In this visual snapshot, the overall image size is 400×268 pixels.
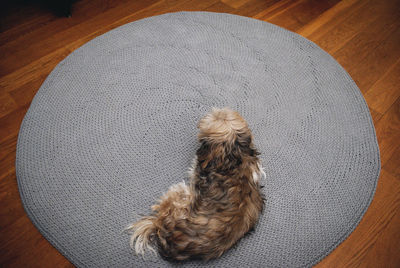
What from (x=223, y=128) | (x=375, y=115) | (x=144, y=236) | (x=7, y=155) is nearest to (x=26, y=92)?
(x=7, y=155)

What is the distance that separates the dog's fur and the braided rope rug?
198 mm

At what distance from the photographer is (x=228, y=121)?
161 centimetres

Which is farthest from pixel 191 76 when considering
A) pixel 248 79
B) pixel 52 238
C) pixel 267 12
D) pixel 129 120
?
pixel 52 238

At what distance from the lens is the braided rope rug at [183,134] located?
5.71 feet

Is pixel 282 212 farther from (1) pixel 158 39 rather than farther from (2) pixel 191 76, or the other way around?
(1) pixel 158 39

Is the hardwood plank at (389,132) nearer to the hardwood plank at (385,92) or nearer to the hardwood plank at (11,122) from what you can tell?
the hardwood plank at (385,92)

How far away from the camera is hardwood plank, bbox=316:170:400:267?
172cm

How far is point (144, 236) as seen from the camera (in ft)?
5.28

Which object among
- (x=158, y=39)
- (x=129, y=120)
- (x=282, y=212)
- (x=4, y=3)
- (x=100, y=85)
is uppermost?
(x=4, y=3)

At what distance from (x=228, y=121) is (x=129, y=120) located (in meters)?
0.94

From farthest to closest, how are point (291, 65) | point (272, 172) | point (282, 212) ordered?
1. point (291, 65)
2. point (272, 172)
3. point (282, 212)

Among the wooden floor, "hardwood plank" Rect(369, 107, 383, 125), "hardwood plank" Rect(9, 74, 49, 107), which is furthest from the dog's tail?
"hardwood plank" Rect(369, 107, 383, 125)

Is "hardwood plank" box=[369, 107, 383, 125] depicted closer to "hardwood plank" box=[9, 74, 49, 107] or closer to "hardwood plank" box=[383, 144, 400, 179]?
"hardwood plank" box=[383, 144, 400, 179]

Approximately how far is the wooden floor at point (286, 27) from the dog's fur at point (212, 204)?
62 cm
